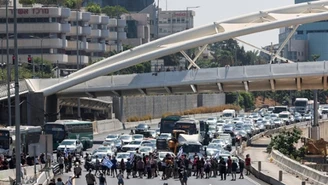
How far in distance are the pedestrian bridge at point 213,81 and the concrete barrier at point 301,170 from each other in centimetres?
905

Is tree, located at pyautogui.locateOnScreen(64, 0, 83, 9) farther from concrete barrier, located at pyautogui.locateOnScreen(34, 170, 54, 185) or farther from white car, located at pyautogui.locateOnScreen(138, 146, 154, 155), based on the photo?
concrete barrier, located at pyautogui.locateOnScreen(34, 170, 54, 185)

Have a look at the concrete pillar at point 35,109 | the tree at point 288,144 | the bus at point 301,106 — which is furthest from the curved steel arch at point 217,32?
the bus at point 301,106

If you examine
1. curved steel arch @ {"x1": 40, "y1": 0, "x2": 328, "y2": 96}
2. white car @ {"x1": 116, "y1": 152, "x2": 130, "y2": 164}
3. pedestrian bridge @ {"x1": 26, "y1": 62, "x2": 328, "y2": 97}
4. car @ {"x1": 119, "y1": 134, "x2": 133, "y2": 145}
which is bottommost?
white car @ {"x1": 116, "y1": 152, "x2": 130, "y2": 164}

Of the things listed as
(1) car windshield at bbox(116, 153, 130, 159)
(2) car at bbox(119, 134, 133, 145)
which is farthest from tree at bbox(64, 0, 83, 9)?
Result: (1) car windshield at bbox(116, 153, 130, 159)

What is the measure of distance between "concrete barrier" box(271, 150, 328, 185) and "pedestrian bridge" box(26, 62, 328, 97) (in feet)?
29.7

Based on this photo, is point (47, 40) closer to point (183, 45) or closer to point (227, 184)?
point (183, 45)

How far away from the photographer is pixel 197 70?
287ft

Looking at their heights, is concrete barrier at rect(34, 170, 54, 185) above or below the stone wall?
below

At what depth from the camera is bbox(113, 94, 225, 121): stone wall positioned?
414ft

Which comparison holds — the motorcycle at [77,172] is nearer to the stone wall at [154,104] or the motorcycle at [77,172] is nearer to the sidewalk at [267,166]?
the sidewalk at [267,166]

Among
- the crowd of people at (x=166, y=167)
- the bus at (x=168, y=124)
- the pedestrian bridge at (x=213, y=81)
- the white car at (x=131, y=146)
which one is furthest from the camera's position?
the bus at (x=168, y=124)

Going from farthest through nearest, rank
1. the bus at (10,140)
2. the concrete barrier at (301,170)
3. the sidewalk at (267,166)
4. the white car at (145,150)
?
the bus at (10,140)
the white car at (145,150)
the sidewalk at (267,166)
the concrete barrier at (301,170)

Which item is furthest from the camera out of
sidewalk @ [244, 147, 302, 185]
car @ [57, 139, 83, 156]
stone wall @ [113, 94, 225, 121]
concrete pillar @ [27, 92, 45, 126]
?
stone wall @ [113, 94, 225, 121]

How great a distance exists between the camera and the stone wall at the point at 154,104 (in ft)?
414
